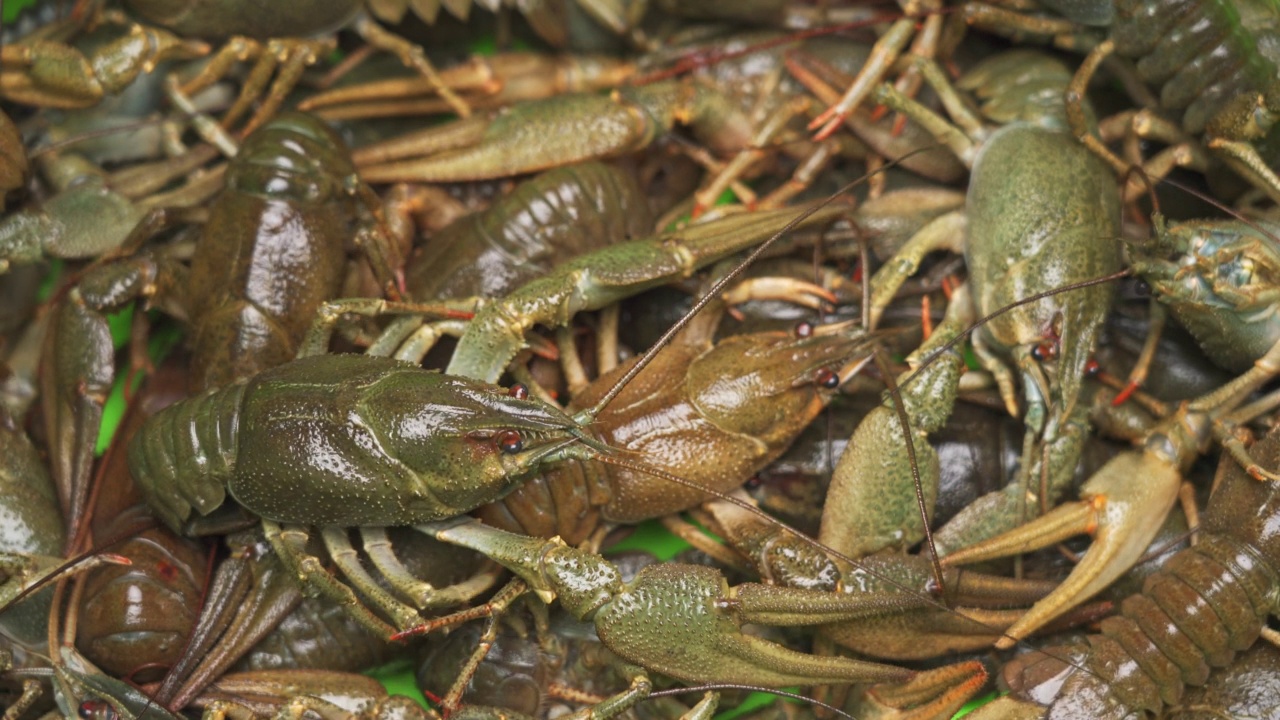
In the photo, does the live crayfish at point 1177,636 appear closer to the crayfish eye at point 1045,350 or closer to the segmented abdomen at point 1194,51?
the crayfish eye at point 1045,350

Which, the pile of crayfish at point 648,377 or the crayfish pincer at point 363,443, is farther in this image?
the pile of crayfish at point 648,377

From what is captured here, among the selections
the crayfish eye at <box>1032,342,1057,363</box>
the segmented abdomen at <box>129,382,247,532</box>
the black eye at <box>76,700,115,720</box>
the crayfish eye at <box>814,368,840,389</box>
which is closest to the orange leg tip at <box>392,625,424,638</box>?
the segmented abdomen at <box>129,382,247,532</box>

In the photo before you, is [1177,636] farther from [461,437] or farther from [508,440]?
[461,437]

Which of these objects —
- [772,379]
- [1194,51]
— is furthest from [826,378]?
[1194,51]

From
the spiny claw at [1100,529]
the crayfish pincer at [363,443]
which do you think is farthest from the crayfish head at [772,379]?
the spiny claw at [1100,529]

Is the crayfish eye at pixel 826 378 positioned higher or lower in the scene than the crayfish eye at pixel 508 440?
higher

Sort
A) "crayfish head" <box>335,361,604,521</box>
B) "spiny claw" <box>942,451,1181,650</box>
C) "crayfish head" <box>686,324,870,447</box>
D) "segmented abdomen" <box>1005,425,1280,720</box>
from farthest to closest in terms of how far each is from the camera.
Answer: "crayfish head" <box>686,324,870,447</box>, "spiny claw" <box>942,451,1181,650</box>, "segmented abdomen" <box>1005,425,1280,720</box>, "crayfish head" <box>335,361,604,521</box>

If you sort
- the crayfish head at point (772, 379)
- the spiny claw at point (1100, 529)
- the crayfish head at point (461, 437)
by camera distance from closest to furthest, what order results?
the crayfish head at point (461, 437) < the spiny claw at point (1100, 529) < the crayfish head at point (772, 379)

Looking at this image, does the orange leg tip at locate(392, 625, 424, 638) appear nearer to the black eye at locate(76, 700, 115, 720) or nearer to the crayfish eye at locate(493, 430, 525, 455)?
the crayfish eye at locate(493, 430, 525, 455)
